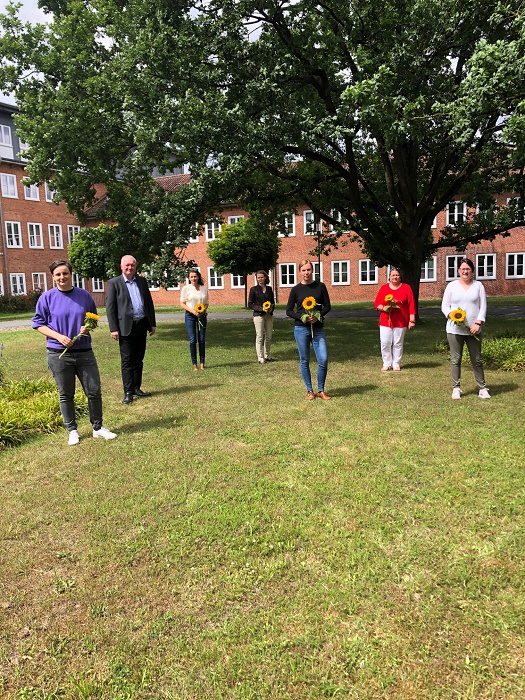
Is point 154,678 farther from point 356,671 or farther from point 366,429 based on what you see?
point 366,429

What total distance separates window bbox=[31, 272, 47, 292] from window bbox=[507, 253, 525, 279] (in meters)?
37.4

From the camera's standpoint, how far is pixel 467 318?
7.87 m

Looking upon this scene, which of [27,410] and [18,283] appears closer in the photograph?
[27,410]

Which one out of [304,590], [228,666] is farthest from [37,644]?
[304,590]

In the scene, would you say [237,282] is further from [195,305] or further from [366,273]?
[195,305]

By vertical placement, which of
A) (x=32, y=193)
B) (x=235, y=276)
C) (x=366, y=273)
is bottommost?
(x=366, y=273)

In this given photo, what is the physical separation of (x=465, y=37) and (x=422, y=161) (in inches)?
354

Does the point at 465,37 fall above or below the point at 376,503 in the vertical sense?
above

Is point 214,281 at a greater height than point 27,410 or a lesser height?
greater

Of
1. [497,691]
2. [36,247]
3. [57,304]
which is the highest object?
[36,247]

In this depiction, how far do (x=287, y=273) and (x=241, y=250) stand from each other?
10.6 m

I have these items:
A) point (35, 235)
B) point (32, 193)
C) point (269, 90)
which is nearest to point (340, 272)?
point (35, 235)

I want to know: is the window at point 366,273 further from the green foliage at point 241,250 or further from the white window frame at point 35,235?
the white window frame at point 35,235

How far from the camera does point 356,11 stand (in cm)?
1288
